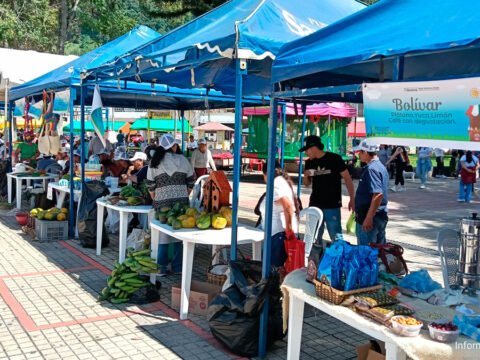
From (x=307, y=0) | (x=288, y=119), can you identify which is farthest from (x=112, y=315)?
(x=288, y=119)

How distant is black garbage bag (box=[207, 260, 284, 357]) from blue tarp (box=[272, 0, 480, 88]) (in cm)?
178

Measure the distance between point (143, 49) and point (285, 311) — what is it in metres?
3.96

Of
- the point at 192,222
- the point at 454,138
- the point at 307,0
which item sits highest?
the point at 307,0

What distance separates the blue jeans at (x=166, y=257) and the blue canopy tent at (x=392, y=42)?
119 inches

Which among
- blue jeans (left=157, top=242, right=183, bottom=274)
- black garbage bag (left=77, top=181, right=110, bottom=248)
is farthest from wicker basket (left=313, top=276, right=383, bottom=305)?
black garbage bag (left=77, top=181, right=110, bottom=248)

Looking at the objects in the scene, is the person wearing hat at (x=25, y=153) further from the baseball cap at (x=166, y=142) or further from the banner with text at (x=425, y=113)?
the banner with text at (x=425, y=113)

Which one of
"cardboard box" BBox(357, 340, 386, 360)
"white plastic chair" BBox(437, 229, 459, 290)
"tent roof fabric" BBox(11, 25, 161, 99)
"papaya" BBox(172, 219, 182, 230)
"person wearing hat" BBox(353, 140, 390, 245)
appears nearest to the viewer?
"cardboard box" BBox(357, 340, 386, 360)

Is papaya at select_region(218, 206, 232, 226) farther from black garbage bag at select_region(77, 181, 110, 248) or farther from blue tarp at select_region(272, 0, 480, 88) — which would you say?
black garbage bag at select_region(77, 181, 110, 248)

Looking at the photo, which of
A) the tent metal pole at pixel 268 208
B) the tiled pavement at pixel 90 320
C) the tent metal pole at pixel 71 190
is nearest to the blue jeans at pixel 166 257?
the tiled pavement at pixel 90 320

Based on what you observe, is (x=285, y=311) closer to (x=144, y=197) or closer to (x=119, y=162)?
(x=144, y=197)

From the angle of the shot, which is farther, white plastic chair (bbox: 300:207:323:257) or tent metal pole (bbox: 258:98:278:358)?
white plastic chair (bbox: 300:207:323:257)

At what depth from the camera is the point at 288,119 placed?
20234 millimetres

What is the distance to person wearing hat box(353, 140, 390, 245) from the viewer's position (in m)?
5.87

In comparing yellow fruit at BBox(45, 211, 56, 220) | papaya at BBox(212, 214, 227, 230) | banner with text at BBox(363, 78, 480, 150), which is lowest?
yellow fruit at BBox(45, 211, 56, 220)
